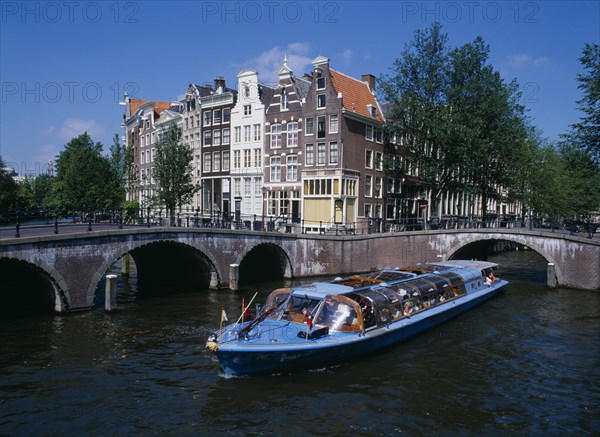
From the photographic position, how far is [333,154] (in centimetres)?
4344

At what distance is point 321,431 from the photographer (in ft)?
40.2

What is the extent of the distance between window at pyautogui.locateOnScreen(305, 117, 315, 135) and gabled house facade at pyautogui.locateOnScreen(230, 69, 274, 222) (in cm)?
594

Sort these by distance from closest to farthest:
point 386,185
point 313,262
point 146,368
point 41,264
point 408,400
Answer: point 408,400, point 146,368, point 41,264, point 313,262, point 386,185

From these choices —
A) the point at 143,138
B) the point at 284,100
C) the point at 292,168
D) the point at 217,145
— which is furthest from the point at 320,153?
the point at 143,138

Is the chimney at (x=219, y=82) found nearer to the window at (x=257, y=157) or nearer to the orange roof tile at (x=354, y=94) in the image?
the window at (x=257, y=157)

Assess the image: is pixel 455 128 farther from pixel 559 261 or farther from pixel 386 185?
pixel 559 261

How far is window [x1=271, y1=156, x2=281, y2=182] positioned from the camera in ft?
158

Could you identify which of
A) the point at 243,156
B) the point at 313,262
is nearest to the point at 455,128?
the point at 313,262

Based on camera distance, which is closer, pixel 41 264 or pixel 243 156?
pixel 41 264

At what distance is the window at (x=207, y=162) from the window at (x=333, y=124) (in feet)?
56.1

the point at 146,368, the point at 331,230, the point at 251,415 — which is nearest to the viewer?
the point at 251,415

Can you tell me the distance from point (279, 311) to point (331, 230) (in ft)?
75.0

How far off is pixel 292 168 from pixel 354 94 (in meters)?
9.23

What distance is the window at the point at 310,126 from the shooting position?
1765 inches
